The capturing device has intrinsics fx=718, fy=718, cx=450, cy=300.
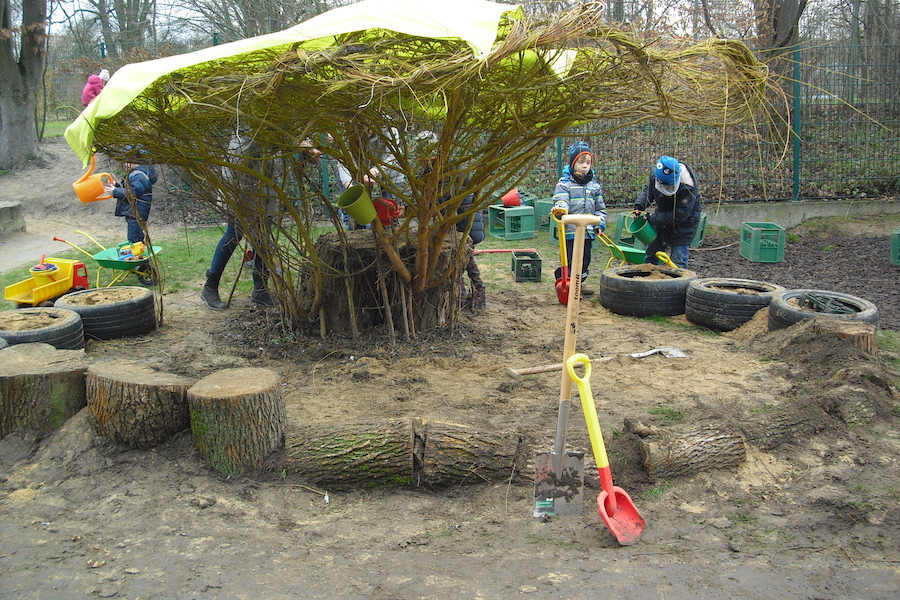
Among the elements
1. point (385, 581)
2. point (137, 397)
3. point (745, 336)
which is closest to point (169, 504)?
point (137, 397)

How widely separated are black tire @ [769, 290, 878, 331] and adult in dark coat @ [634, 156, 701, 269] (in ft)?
6.22

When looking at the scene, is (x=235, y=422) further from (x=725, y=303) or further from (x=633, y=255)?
(x=633, y=255)

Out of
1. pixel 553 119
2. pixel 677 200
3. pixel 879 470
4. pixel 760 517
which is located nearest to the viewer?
pixel 760 517

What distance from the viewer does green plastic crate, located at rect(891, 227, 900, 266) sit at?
8.23 meters

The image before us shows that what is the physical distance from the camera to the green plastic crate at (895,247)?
823 centimetres

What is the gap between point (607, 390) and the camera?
4699 millimetres

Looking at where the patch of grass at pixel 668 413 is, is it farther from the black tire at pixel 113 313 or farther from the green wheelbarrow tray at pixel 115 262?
the green wheelbarrow tray at pixel 115 262

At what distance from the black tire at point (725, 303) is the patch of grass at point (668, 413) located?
6.75 ft

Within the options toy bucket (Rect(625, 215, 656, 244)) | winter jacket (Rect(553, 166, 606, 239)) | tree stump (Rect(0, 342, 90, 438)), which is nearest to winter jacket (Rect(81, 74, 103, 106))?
winter jacket (Rect(553, 166, 606, 239))

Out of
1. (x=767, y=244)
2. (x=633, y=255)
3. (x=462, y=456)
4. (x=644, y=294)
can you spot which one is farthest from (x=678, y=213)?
(x=462, y=456)

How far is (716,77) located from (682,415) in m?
2.06

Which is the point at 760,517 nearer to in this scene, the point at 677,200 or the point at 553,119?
the point at 553,119

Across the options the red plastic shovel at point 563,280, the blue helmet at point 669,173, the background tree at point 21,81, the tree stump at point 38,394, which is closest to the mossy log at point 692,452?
the red plastic shovel at point 563,280

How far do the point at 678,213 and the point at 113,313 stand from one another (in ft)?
18.0
